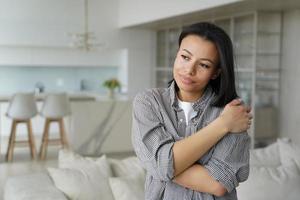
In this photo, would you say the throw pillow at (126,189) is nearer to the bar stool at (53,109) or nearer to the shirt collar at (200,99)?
the shirt collar at (200,99)

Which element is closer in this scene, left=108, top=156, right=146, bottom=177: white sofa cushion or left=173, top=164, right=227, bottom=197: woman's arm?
left=173, top=164, right=227, bottom=197: woman's arm

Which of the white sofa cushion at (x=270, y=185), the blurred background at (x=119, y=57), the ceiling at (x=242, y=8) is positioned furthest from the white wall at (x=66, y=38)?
the white sofa cushion at (x=270, y=185)

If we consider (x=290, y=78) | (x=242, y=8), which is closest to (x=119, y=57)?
(x=242, y=8)

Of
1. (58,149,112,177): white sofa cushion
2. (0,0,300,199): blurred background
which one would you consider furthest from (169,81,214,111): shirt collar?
(0,0,300,199): blurred background

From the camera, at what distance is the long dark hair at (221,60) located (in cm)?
126

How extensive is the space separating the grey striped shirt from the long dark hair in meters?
0.03

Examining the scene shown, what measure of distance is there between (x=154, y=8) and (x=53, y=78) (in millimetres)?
2724

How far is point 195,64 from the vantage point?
1.26 metres

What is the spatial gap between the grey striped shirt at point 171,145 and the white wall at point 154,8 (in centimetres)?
416

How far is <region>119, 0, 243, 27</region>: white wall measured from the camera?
598 cm

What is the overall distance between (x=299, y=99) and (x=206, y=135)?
213 inches

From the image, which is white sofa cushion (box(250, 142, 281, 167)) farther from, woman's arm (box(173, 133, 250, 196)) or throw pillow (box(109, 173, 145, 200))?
woman's arm (box(173, 133, 250, 196))

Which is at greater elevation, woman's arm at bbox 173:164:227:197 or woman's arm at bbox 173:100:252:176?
woman's arm at bbox 173:100:252:176

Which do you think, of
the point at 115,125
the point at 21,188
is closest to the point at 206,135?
the point at 21,188
